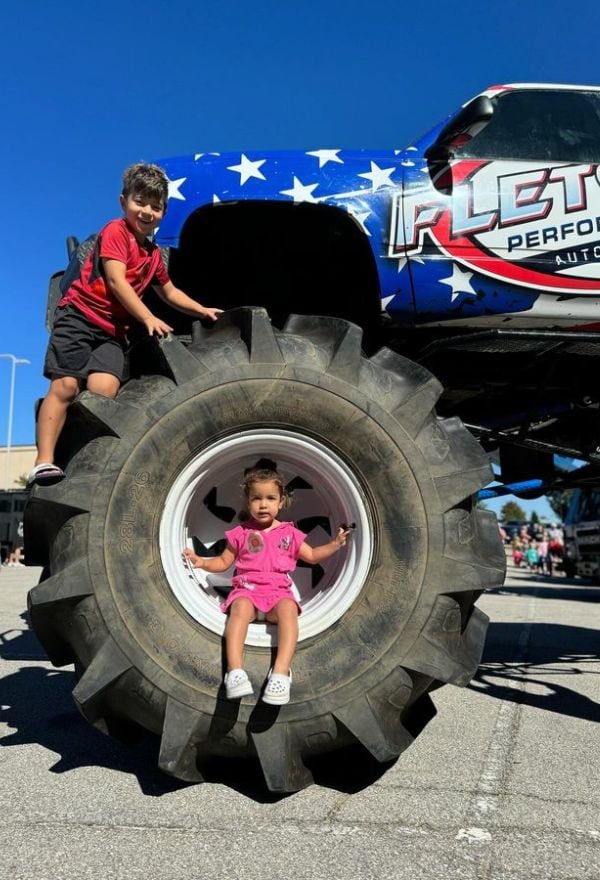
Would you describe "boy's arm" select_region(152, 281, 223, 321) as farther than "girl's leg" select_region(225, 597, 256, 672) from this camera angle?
Yes

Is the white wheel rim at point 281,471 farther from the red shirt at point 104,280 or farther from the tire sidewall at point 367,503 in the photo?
the red shirt at point 104,280

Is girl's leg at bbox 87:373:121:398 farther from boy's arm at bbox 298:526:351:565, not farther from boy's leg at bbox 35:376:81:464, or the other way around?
boy's arm at bbox 298:526:351:565

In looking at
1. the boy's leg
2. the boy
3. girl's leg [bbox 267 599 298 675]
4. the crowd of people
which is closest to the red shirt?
the boy

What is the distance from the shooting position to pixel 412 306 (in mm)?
3143

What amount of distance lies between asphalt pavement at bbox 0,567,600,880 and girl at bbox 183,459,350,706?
0.44 m

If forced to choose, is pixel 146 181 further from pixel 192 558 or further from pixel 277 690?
pixel 277 690

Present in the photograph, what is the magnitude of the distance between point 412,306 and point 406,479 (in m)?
1.02

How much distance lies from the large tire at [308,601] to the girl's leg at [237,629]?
6 centimetres

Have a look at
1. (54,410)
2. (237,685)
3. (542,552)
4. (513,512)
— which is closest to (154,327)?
(54,410)

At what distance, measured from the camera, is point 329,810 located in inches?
85.7

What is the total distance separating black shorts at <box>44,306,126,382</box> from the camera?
2.74 metres

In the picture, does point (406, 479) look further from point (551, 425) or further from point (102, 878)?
point (551, 425)

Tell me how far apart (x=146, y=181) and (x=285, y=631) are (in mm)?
1863

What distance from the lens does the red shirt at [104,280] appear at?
2.78 meters
